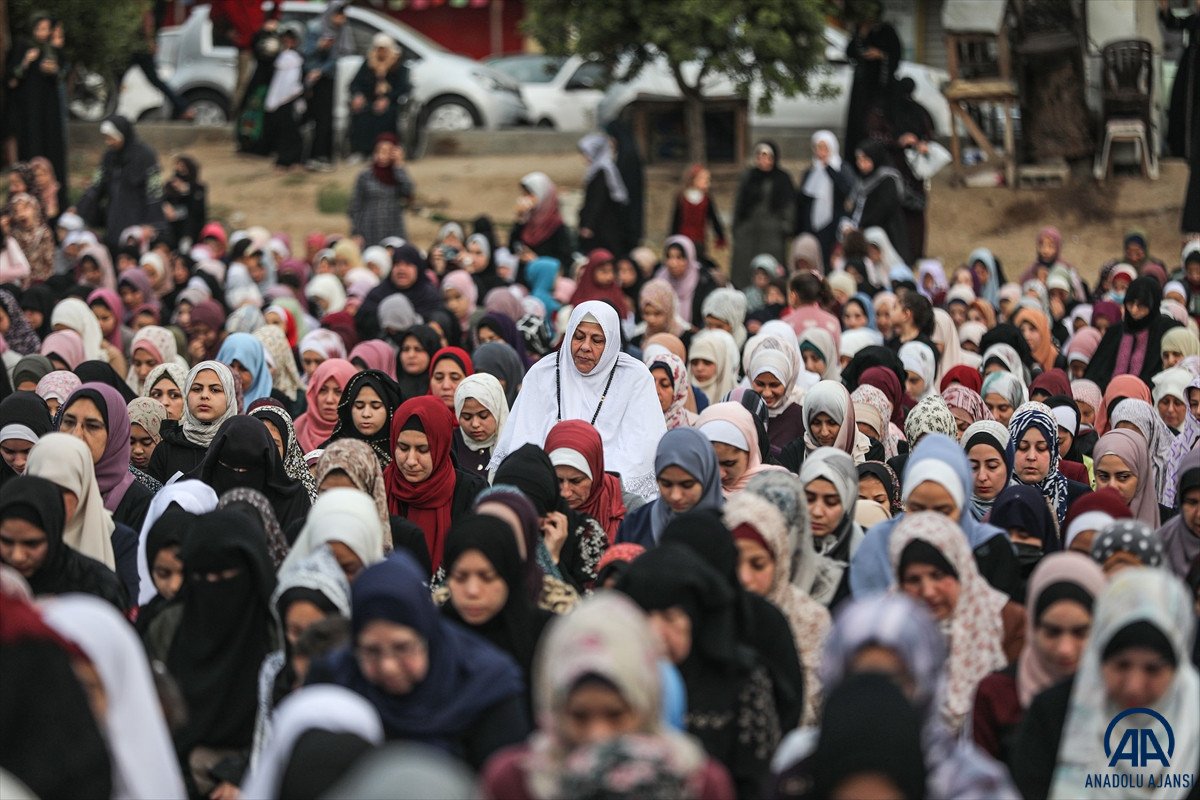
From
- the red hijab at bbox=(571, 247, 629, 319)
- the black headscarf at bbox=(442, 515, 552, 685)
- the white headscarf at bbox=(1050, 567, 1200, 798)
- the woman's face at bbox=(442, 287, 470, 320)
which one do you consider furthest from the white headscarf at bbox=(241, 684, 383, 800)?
the woman's face at bbox=(442, 287, 470, 320)

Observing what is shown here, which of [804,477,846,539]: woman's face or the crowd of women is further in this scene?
[804,477,846,539]: woman's face

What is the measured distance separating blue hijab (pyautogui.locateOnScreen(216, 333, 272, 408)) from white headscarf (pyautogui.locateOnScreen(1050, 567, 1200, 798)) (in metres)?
5.39

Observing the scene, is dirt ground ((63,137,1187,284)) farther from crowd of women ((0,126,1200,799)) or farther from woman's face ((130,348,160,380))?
woman's face ((130,348,160,380))

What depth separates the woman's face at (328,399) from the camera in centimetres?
848

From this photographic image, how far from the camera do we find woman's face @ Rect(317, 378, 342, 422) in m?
8.48

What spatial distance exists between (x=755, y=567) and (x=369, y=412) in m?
2.88

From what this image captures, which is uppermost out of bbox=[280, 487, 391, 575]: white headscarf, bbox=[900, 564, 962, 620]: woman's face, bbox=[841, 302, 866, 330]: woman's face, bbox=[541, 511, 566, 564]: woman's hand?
bbox=[280, 487, 391, 575]: white headscarf

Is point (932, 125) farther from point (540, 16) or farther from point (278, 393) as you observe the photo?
point (278, 393)

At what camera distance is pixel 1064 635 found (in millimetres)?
4523

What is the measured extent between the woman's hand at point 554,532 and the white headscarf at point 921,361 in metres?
3.89

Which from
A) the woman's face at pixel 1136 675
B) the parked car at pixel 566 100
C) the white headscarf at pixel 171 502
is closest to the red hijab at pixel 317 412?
the white headscarf at pixel 171 502

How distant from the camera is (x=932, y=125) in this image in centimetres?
1889

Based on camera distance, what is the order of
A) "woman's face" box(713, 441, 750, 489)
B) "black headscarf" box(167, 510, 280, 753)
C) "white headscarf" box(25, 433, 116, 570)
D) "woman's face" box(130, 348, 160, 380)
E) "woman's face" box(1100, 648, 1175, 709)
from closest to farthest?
"woman's face" box(1100, 648, 1175, 709) < "black headscarf" box(167, 510, 280, 753) < "white headscarf" box(25, 433, 116, 570) < "woman's face" box(713, 441, 750, 489) < "woman's face" box(130, 348, 160, 380)

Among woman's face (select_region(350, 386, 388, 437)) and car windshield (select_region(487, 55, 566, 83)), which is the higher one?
car windshield (select_region(487, 55, 566, 83))
